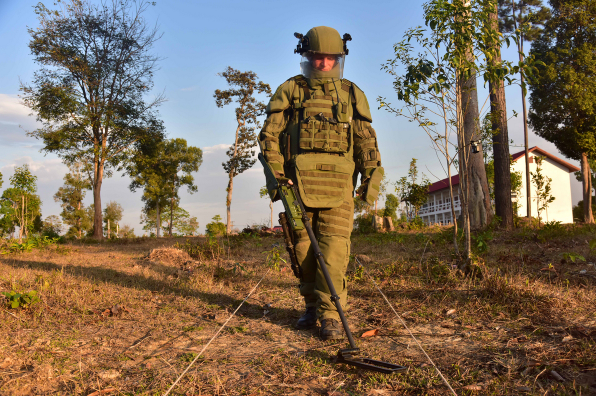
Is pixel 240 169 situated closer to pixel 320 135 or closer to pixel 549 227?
pixel 549 227

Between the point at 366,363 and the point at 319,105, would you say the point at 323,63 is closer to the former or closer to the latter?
the point at 319,105

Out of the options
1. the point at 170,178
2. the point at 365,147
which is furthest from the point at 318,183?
the point at 170,178

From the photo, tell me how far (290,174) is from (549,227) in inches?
Answer: 261

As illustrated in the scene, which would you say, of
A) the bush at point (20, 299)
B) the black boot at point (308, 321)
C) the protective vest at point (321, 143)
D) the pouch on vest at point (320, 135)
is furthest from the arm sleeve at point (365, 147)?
the bush at point (20, 299)

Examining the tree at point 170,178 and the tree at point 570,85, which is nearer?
the tree at point 570,85

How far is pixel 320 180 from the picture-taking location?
3203 mm

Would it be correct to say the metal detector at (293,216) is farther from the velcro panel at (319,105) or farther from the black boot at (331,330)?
the velcro panel at (319,105)

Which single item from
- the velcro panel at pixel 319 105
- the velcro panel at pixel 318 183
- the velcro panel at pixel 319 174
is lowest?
the velcro panel at pixel 318 183

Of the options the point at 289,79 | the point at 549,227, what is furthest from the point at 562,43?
the point at 289,79

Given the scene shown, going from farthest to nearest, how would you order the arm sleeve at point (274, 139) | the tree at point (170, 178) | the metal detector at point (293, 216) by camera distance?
the tree at point (170, 178) < the arm sleeve at point (274, 139) < the metal detector at point (293, 216)

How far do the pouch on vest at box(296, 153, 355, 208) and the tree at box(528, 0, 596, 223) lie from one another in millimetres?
18299

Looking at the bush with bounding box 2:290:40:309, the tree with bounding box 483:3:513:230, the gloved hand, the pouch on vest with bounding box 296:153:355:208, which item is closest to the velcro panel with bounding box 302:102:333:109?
the pouch on vest with bounding box 296:153:355:208

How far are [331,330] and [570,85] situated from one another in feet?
67.1

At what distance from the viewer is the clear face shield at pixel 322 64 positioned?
11.1 feet
